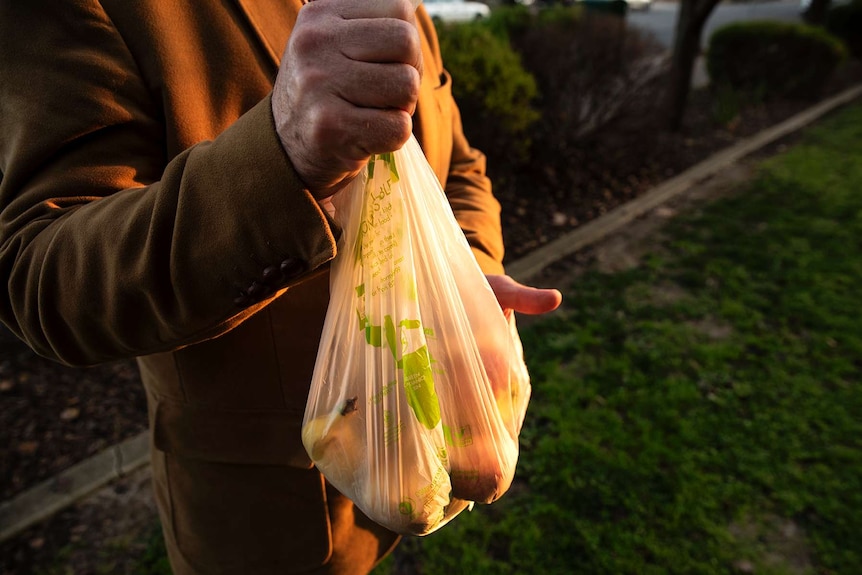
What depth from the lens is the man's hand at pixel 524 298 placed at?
47.5 inches

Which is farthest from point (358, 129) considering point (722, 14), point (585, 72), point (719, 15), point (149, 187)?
point (722, 14)

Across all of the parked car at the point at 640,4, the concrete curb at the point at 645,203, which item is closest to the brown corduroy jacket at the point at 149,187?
the concrete curb at the point at 645,203

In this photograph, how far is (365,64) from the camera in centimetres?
70

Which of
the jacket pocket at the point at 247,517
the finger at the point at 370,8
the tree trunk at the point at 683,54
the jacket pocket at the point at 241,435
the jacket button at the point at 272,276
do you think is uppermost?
the finger at the point at 370,8

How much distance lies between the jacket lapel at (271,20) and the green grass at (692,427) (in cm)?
208

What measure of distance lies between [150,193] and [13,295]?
0.29 meters

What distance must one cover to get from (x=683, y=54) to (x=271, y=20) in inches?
303

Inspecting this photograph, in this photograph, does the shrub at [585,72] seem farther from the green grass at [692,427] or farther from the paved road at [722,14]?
the paved road at [722,14]

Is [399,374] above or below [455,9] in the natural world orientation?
above

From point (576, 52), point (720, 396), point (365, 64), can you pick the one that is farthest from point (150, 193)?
point (576, 52)

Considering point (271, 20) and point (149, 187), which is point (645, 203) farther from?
point (149, 187)

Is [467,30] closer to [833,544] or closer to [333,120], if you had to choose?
[833,544]

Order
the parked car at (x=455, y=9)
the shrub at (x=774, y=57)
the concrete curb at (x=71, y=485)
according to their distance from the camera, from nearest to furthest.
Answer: the concrete curb at (x=71, y=485)
the shrub at (x=774, y=57)
the parked car at (x=455, y=9)

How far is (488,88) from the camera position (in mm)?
4852
